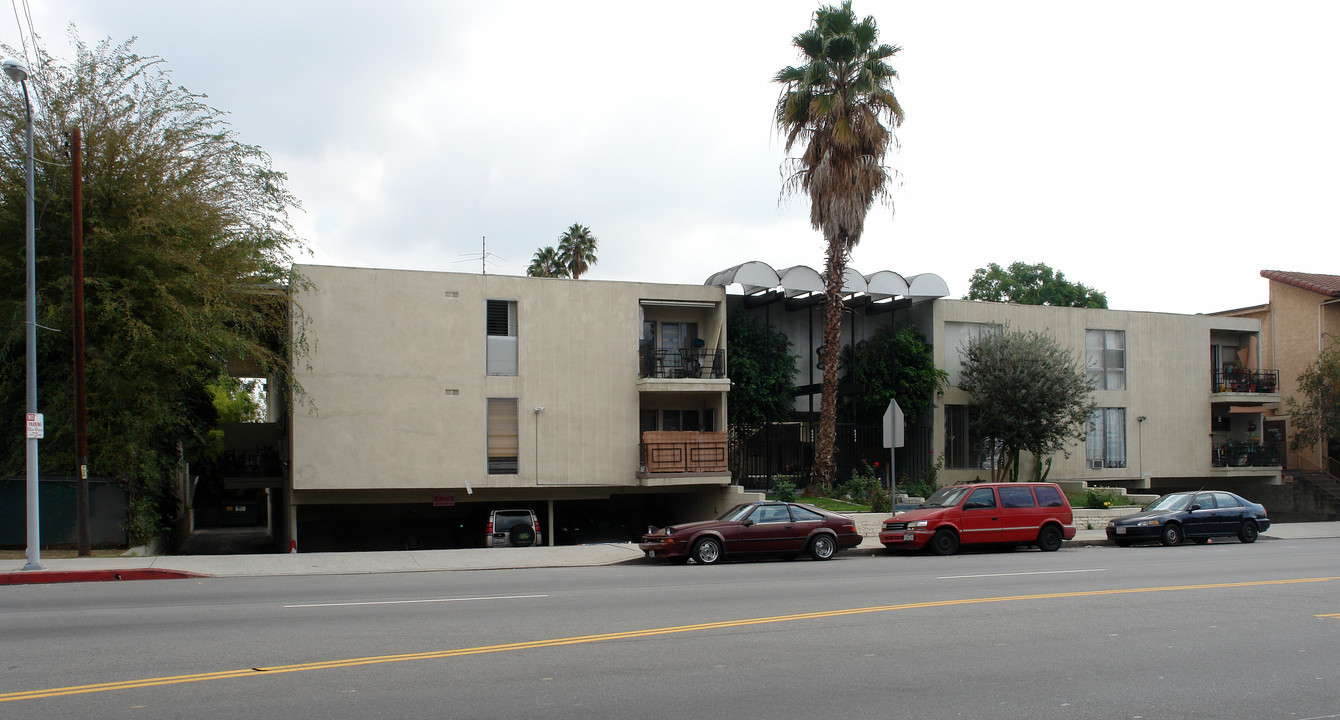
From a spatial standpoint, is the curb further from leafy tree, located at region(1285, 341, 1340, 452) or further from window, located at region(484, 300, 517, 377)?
leafy tree, located at region(1285, 341, 1340, 452)

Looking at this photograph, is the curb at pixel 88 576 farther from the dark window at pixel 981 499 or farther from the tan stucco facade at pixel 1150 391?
the tan stucco facade at pixel 1150 391

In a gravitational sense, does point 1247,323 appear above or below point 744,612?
above

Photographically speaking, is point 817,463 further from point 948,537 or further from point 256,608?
point 256,608

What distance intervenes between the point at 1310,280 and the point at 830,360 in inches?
934

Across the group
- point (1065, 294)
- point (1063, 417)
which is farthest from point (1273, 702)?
point (1065, 294)

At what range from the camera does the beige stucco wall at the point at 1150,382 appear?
3225 cm

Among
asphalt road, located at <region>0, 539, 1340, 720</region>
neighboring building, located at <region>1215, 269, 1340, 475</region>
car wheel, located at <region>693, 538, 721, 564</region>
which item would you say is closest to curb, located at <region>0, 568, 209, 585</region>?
asphalt road, located at <region>0, 539, 1340, 720</region>

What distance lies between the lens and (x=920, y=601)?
1214 cm

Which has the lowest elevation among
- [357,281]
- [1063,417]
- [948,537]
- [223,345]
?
[948,537]

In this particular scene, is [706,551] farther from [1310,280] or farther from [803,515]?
[1310,280]

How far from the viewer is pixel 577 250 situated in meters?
56.7

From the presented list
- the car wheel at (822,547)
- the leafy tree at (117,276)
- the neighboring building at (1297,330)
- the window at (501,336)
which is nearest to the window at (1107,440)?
the neighboring building at (1297,330)

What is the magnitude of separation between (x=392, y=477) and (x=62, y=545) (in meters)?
7.32

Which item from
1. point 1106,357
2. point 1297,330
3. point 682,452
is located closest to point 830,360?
point 682,452
